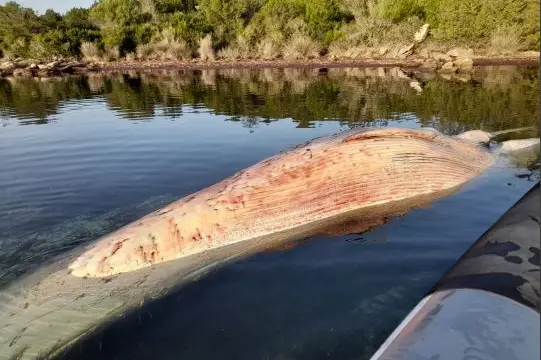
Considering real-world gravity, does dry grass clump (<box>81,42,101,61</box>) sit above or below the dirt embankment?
above

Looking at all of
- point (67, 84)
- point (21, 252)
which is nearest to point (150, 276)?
point (21, 252)

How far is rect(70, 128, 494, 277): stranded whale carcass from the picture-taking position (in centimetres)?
373

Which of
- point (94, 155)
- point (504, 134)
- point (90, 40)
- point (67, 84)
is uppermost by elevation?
point (90, 40)

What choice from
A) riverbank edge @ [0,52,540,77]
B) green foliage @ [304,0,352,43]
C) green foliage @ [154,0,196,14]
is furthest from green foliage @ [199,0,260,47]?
green foliage @ [154,0,196,14]

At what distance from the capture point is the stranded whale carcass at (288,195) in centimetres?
373

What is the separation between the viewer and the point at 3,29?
40.7 meters

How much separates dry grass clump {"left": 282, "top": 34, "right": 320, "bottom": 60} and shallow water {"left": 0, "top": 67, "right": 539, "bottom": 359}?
56.4ft

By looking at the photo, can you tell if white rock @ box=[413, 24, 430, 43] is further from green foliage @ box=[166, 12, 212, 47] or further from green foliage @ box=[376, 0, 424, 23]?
green foliage @ box=[166, 12, 212, 47]

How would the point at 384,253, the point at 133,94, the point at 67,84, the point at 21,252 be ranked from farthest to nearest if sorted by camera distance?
the point at 67,84, the point at 133,94, the point at 21,252, the point at 384,253

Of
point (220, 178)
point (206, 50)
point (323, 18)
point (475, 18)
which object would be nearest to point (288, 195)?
point (220, 178)

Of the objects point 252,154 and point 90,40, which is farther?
point 90,40

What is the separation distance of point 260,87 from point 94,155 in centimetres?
1248

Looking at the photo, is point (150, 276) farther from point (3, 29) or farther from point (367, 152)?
point (3, 29)

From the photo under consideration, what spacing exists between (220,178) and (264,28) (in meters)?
32.6
